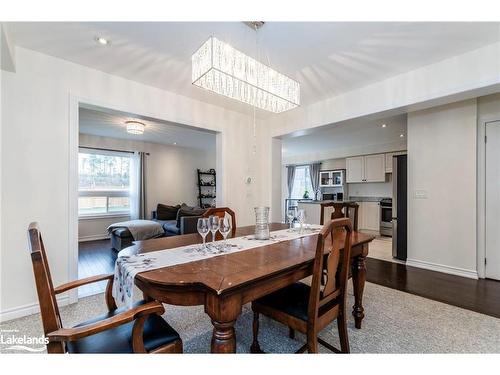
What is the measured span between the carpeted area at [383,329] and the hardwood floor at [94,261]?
411 mm

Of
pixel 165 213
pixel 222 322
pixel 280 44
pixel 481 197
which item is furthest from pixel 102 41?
pixel 481 197

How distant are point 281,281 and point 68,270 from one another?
2.38 meters

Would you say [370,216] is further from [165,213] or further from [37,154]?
[37,154]

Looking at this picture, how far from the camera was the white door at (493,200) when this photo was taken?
10.1 ft

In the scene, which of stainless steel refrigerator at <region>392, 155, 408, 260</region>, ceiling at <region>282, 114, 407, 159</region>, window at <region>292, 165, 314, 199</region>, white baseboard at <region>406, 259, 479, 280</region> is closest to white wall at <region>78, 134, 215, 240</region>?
ceiling at <region>282, 114, 407, 159</region>

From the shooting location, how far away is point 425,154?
354 cm

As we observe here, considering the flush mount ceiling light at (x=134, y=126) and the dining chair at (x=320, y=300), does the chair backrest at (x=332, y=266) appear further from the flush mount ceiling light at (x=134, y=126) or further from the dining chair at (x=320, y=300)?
the flush mount ceiling light at (x=134, y=126)

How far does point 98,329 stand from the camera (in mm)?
933

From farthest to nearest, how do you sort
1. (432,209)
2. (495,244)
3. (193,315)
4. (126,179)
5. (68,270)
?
(126,179) < (432,209) < (495,244) < (68,270) < (193,315)

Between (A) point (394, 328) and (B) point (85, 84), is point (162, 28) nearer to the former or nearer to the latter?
(B) point (85, 84)

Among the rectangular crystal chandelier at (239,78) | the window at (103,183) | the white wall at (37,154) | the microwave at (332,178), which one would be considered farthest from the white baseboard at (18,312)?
the microwave at (332,178)

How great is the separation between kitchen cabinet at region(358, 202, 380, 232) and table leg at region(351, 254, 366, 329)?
490cm

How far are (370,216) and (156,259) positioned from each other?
20.9 ft

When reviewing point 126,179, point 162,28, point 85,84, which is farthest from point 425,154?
point 126,179
